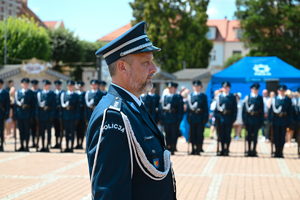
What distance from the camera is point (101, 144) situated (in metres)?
1.94

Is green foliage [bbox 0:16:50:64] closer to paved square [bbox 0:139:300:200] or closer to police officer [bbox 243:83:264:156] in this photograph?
paved square [bbox 0:139:300:200]

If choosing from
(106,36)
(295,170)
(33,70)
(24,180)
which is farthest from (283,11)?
(24,180)

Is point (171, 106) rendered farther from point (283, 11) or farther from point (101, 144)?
point (283, 11)

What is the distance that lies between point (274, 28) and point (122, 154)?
132 ft

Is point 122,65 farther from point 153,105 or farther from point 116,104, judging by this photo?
point 153,105

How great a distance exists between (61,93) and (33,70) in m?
15.4

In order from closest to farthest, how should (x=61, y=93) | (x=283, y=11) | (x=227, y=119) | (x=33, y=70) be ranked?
(x=227, y=119) < (x=61, y=93) < (x=33, y=70) < (x=283, y=11)

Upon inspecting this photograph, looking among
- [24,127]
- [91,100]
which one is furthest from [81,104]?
[24,127]

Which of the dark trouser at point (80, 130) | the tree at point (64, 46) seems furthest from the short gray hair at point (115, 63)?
the tree at point (64, 46)

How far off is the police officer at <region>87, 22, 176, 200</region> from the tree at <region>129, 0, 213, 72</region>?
41439 millimetres

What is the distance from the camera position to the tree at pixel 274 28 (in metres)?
38.0

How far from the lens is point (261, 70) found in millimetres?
13680

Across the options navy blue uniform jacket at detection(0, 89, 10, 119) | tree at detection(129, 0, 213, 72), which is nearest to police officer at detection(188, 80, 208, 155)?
navy blue uniform jacket at detection(0, 89, 10, 119)

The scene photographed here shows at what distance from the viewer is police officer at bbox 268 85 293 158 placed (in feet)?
35.0
